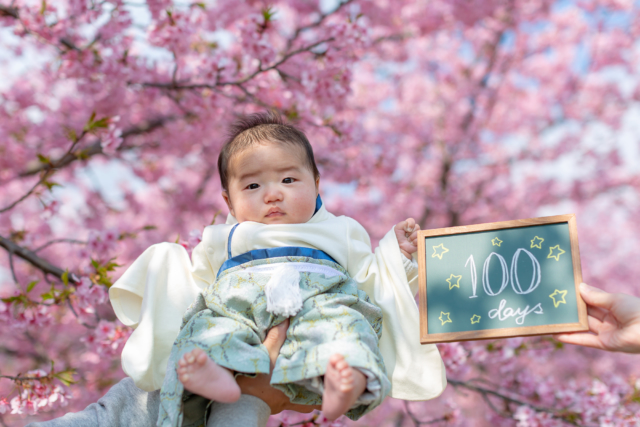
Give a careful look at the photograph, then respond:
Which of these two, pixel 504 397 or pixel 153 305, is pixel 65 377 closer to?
pixel 153 305

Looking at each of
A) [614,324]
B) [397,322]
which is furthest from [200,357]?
[614,324]

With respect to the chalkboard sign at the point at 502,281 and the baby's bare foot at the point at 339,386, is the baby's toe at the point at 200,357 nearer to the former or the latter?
the baby's bare foot at the point at 339,386

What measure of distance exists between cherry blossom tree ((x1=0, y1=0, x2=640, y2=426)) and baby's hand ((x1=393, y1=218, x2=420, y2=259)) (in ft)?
3.39

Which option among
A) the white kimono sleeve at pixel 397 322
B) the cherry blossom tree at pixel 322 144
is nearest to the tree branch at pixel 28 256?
the cherry blossom tree at pixel 322 144

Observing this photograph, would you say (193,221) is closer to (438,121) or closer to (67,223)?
(67,223)

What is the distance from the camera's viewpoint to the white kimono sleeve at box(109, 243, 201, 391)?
1648mm

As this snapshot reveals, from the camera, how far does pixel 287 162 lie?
1807mm

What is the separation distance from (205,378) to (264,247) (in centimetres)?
56

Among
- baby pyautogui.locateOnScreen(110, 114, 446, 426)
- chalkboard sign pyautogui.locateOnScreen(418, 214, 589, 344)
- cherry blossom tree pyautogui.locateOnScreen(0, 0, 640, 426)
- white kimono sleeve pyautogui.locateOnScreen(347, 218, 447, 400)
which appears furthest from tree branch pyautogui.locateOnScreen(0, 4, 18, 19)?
chalkboard sign pyautogui.locateOnScreen(418, 214, 589, 344)

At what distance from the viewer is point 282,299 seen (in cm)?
149

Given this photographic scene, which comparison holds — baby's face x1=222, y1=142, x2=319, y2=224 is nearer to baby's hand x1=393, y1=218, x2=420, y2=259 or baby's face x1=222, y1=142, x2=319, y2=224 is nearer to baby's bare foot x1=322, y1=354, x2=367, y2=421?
baby's hand x1=393, y1=218, x2=420, y2=259

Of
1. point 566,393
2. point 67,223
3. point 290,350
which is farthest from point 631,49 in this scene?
point 67,223

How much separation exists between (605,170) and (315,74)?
21.0 ft

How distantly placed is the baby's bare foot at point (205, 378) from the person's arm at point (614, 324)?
1074 mm
